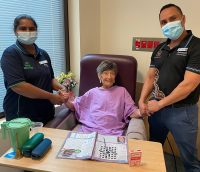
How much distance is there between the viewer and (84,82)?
237 centimetres

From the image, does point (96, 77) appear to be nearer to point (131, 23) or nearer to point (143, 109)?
point (143, 109)

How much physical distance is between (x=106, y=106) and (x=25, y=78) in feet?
2.57

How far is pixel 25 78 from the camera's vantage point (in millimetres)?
1706

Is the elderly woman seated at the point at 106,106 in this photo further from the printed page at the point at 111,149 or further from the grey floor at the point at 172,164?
the grey floor at the point at 172,164

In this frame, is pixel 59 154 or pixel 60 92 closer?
pixel 59 154

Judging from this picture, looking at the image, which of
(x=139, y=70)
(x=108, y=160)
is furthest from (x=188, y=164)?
(x=139, y=70)

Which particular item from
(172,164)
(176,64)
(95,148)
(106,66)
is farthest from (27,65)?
→ (172,164)

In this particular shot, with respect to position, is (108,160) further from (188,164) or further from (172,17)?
(172,17)

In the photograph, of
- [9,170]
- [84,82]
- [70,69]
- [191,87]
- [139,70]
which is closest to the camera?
[191,87]

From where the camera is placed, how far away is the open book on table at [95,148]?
1.24m

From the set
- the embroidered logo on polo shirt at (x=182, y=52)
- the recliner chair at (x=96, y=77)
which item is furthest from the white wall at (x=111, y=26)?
the embroidered logo on polo shirt at (x=182, y=52)

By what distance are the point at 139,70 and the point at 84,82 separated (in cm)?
67

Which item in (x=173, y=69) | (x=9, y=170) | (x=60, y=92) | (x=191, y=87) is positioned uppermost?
(x=173, y=69)

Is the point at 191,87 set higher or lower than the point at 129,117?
higher
